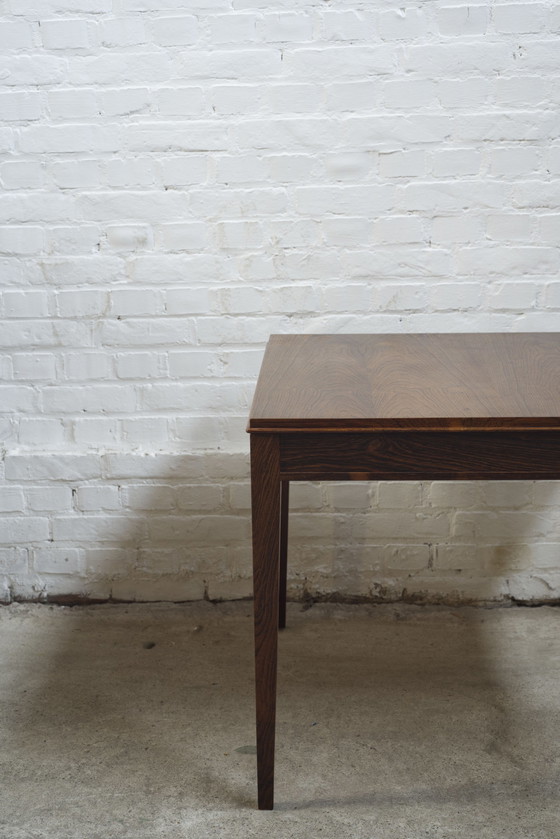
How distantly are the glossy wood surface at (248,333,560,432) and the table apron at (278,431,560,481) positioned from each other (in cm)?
3

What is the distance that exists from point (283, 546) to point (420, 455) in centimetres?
85

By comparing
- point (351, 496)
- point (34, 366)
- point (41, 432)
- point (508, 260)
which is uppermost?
point (508, 260)

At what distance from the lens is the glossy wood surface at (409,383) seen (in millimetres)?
1276

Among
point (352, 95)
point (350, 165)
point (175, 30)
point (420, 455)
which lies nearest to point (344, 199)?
point (350, 165)

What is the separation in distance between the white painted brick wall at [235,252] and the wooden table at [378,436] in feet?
2.08

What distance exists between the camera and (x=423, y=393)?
1405 mm

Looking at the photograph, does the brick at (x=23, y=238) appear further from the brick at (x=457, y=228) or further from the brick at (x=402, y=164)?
the brick at (x=457, y=228)

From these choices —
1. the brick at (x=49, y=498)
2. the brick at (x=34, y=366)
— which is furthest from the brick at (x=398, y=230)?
the brick at (x=49, y=498)

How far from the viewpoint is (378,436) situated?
130 centimetres

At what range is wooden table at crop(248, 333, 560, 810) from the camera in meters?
1.28

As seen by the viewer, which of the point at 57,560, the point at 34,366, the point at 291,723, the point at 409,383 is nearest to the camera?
the point at 409,383

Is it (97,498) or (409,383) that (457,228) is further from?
(97,498)

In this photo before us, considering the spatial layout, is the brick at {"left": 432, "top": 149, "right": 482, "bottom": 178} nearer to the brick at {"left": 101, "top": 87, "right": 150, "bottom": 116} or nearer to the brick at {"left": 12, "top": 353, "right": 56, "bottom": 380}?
the brick at {"left": 101, "top": 87, "right": 150, "bottom": 116}

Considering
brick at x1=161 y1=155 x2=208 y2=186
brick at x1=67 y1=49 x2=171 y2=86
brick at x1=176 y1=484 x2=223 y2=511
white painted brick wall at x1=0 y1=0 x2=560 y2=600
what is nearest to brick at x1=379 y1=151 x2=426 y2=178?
white painted brick wall at x1=0 y1=0 x2=560 y2=600
